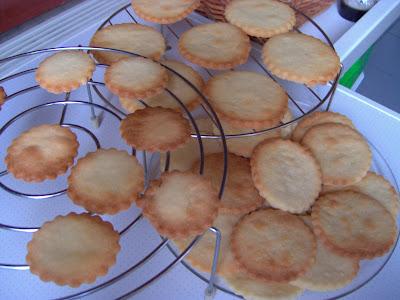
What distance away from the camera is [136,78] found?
780 mm

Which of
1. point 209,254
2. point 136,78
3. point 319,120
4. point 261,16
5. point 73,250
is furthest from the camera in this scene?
point 261,16

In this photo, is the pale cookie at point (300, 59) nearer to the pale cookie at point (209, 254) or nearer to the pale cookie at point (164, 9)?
the pale cookie at point (164, 9)

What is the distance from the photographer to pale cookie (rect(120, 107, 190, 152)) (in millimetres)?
696

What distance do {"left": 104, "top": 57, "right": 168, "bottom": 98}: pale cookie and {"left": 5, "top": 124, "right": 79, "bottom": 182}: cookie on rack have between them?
0.44ft

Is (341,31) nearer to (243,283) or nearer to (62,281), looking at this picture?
(243,283)

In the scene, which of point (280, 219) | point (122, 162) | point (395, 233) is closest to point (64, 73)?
point (122, 162)

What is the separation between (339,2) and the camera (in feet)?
3.73

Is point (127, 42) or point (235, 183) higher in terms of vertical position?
point (127, 42)

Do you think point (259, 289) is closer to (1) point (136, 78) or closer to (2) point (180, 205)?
(2) point (180, 205)

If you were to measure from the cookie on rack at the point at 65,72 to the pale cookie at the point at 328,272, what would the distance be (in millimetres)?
562

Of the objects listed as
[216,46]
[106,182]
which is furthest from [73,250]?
[216,46]

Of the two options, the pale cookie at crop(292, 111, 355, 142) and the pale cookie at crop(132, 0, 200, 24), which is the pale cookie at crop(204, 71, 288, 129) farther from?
the pale cookie at crop(132, 0, 200, 24)

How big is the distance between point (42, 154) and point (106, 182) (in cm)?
14

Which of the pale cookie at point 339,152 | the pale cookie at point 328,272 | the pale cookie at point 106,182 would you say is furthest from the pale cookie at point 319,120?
the pale cookie at point 106,182
